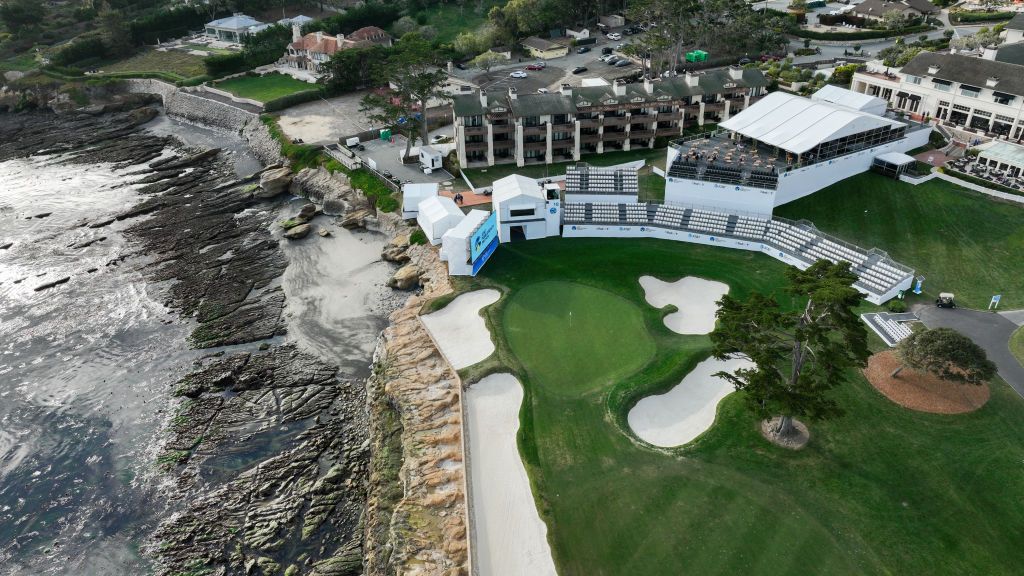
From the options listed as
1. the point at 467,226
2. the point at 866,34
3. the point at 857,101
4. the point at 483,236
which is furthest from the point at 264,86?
the point at 866,34

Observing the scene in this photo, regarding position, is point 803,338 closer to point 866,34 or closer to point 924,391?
point 924,391

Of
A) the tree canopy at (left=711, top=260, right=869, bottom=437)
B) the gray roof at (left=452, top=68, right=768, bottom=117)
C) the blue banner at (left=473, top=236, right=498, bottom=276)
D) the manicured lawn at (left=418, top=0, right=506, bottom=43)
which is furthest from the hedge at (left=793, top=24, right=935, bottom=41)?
the tree canopy at (left=711, top=260, right=869, bottom=437)

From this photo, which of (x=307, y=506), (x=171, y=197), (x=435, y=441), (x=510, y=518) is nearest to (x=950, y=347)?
(x=510, y=518)

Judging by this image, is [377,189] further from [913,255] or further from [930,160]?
[930,160]

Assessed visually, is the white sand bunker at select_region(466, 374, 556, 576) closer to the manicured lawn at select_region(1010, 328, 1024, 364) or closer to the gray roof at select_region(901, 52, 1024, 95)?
the manicured lawn at select_region(1010, 328, 1024, 364)

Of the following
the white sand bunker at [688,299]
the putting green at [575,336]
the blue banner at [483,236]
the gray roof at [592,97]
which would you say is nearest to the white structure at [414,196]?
the blue banner at [483,236]

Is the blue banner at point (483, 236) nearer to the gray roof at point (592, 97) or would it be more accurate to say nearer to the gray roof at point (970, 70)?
the gray roof at point (592, 97)
